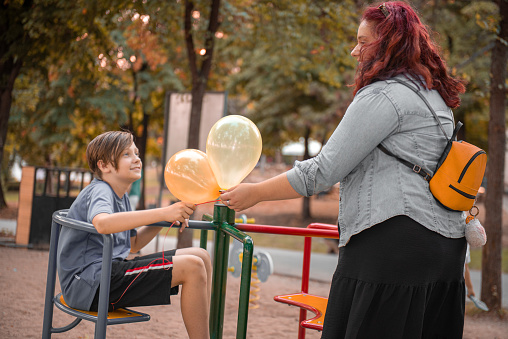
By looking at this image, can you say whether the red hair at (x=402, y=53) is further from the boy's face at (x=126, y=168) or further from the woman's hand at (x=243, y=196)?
the boy's face at (x=126, y=168)

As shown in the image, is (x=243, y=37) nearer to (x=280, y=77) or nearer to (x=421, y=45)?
(x=280, y=77)

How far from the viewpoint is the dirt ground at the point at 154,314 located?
15.2 ft

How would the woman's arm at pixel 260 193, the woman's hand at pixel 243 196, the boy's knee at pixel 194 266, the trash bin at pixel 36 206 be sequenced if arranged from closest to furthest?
1. the woman's arm at pixel 260 193
2. the woman's hand at pixel 243 196
3. the boy's knee at pixel 194 266
4. the trash bin at pixel 36 206

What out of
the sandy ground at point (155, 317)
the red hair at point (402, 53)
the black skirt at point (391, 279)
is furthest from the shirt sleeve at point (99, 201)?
the sandy ground at point (155, 317)

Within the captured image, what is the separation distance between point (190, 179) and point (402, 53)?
1.15 meters

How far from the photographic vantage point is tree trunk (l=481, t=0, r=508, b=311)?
6.34 m

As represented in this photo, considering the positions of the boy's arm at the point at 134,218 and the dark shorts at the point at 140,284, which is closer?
the boy's arm at the point at 134,218

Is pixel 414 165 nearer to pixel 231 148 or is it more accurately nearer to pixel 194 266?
pixel 231 148

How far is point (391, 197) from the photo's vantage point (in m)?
1.84

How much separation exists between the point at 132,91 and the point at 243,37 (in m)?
5.79

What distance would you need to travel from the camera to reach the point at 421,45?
6.48ft

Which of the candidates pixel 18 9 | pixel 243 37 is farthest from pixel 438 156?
pixel 243 37

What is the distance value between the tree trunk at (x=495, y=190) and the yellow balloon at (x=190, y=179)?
192 inches

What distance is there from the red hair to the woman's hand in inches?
23.0
